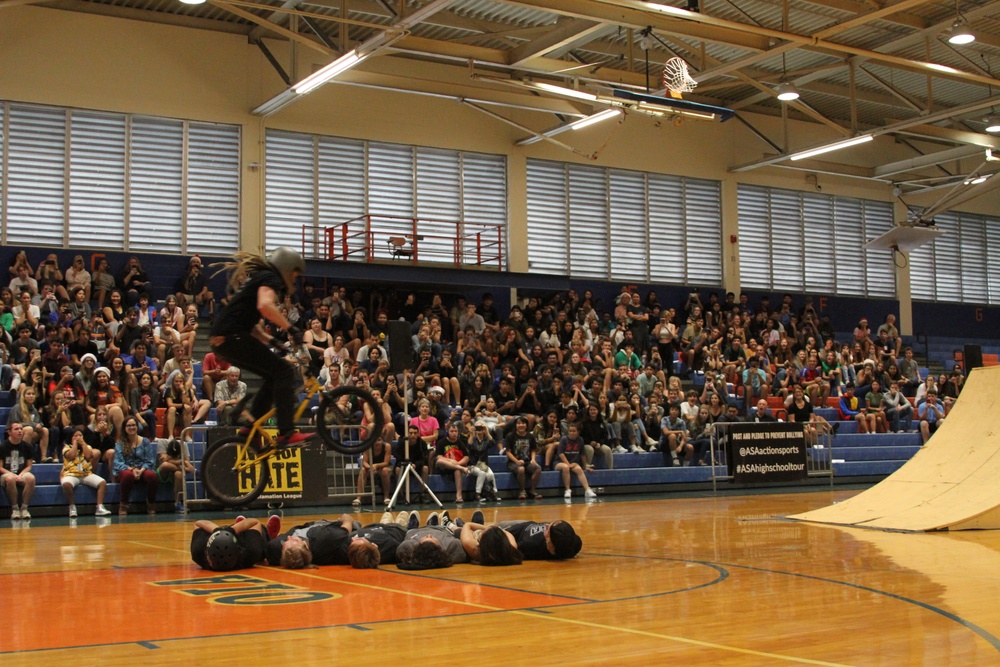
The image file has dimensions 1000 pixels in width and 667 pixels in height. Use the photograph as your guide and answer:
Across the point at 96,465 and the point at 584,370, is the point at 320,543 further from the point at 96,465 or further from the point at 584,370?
the point at 584,370

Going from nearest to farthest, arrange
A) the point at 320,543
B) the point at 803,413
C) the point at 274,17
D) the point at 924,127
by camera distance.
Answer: the point at 320,543 → the point at 803,413 → the point at 274,17 → the point at 924,127

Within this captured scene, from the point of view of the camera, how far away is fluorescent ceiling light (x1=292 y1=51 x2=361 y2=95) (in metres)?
15.6

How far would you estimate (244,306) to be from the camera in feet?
22.6

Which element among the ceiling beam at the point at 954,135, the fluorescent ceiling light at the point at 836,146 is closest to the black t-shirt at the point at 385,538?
the fluorescent ceiling light at the point at 836,146

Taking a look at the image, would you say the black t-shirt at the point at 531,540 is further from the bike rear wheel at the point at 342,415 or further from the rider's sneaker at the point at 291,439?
the rider's sneaker at the point at 291,439

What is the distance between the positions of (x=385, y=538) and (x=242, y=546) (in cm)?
105

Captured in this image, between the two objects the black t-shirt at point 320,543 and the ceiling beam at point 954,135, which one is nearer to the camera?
the black t-shirt at point 320,543

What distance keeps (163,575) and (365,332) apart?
10549 millimetres

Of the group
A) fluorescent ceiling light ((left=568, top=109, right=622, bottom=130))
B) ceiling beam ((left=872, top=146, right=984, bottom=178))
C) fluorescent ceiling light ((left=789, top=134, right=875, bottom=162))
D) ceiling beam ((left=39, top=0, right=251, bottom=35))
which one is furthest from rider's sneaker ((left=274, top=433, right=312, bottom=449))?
ceiling beam ((left=872, top=146, right=984, bottom=178))

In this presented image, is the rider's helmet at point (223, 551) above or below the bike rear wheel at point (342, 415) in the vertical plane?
below

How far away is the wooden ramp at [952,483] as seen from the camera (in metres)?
10.0

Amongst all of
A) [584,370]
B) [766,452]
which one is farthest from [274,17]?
[766,452]

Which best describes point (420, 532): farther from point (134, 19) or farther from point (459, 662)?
point (134, 19)

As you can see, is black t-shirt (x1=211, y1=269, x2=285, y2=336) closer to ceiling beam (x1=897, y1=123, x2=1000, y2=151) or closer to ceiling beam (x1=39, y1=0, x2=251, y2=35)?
ceiling beam (x1=39, y1=0, x2=251, y2=35)
